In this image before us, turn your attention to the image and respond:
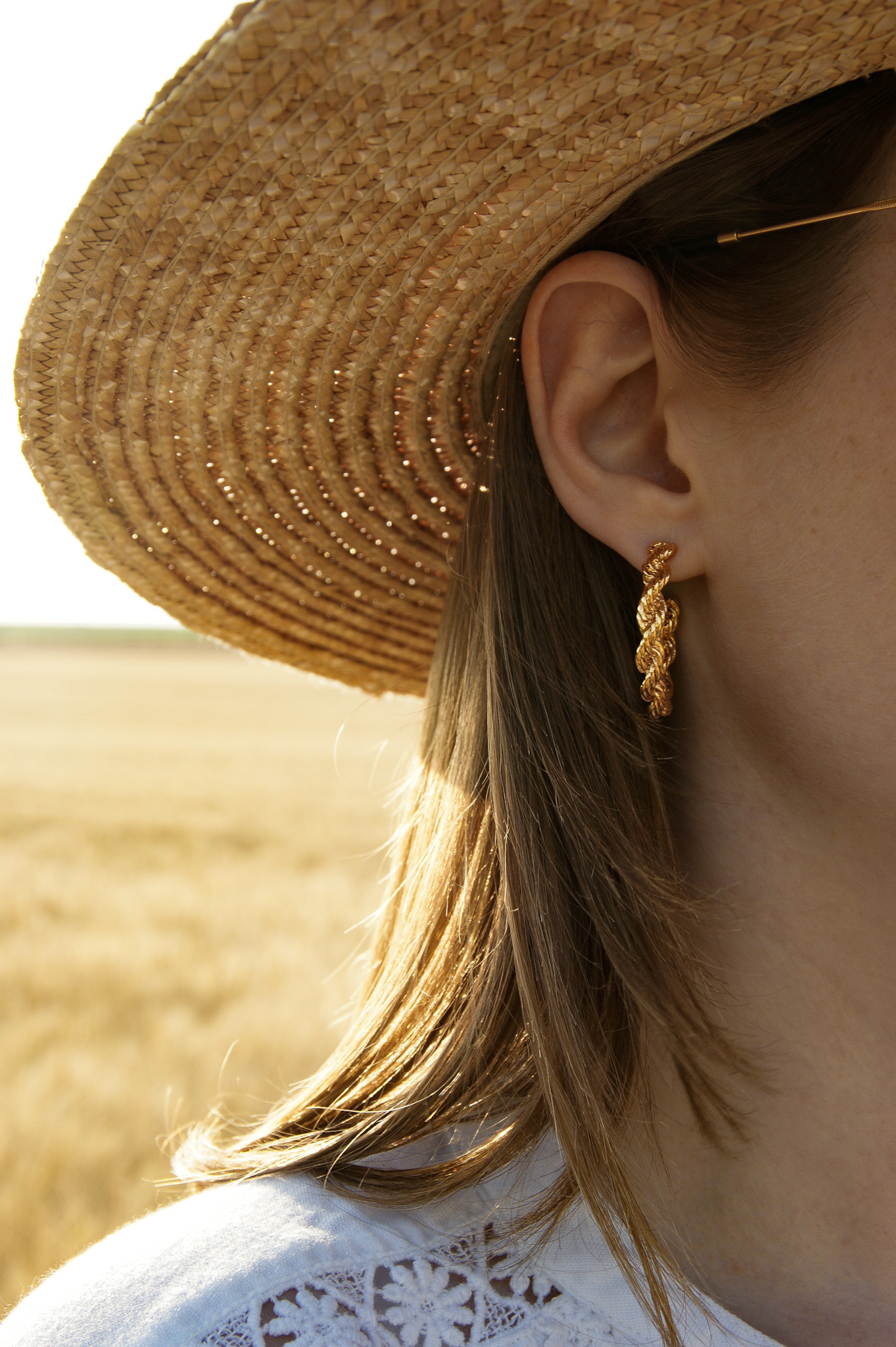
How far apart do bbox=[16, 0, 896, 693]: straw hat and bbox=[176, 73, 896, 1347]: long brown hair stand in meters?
0.07

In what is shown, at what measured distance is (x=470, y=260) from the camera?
0.90 meters

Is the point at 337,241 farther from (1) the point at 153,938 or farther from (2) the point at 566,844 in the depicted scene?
(1) the point at 153,938

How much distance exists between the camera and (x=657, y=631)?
0.94 metres

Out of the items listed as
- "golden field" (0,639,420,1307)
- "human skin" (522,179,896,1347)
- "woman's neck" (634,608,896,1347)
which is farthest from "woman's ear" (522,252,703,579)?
"golden field" (0,639,420,1307)

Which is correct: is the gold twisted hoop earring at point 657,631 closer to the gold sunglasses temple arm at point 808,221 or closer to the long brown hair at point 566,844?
the long brown hair at point 566,844

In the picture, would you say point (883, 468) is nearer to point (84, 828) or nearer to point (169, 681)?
point (84, 828)

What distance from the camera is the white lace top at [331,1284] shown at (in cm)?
77

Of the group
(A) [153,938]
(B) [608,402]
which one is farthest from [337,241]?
(A) [153,938]

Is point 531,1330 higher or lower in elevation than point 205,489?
lower

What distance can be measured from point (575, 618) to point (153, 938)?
634 cm

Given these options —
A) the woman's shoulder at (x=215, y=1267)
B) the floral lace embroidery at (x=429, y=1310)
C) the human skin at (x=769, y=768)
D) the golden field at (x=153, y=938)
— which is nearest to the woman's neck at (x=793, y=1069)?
the human skin at (x=769, y=768)


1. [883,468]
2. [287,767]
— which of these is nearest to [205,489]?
[883,468]

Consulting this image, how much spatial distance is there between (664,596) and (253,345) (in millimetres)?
460

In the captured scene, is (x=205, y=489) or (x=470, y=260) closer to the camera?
(x=470, y=260)
